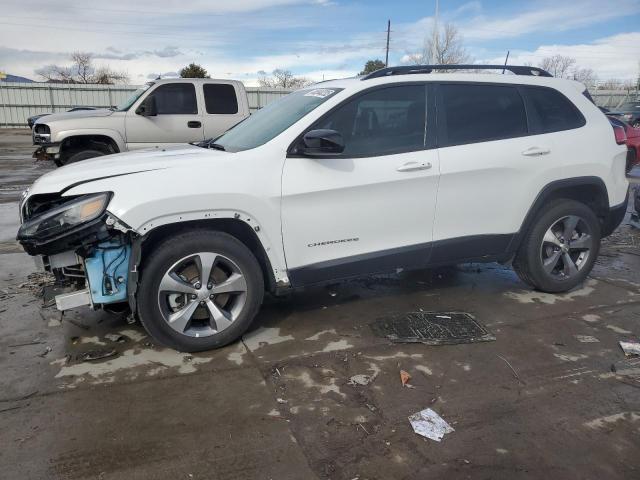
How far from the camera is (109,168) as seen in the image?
3570 mm

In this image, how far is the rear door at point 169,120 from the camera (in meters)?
9.66

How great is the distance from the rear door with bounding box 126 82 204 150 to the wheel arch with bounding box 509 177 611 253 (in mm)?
7269

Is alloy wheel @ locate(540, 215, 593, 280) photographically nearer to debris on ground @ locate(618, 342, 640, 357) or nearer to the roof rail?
debris on ground @ locate(618, 342, 640, 357)

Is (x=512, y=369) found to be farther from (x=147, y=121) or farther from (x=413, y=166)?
(x=147, y=121)

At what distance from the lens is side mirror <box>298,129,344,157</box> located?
3.57 metres

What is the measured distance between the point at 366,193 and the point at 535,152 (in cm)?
165

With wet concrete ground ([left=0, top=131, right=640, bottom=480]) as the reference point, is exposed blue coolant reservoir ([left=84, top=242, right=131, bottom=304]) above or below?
above

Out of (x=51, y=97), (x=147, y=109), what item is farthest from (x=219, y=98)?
(x=51, y=97)

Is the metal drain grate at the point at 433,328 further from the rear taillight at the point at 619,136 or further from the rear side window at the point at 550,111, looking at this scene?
the rear taillight at the point at 619,136

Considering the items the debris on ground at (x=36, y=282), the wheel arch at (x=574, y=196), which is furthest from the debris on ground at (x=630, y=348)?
the debris on ground at (x=36, y=282)

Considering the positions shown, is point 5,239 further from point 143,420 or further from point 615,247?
point 615,247

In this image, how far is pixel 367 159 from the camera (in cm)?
388

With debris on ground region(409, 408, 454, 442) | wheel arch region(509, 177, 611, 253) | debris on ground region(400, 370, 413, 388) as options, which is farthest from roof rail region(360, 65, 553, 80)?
debris on ground region(409, 408, 454, 442)

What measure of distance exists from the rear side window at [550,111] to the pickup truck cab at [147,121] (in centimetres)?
636
